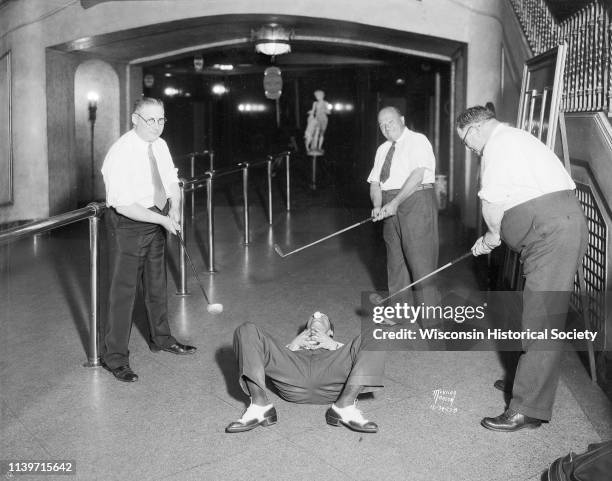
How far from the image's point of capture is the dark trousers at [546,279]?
370 centimetres

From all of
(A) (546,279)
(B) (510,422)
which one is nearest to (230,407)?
(B) (510,422)

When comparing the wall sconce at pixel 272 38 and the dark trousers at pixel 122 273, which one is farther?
the wall sconce at pixel 272 38

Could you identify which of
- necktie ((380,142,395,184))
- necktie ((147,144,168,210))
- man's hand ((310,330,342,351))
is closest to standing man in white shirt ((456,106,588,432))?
man's hand ((310,330,342,351))

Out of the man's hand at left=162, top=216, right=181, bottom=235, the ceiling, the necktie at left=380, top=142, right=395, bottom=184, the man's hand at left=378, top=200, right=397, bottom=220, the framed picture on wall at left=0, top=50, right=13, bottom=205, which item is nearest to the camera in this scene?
the man's hand at left=162, top=216, right=181, bottom=235

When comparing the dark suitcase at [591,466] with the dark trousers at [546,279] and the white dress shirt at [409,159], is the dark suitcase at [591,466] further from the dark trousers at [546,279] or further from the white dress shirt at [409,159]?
the white dress shirt at [409,159]

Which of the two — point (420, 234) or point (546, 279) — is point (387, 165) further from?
point (546, 279)

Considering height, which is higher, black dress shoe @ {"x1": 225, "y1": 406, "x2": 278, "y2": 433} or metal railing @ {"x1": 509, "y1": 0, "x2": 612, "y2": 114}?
metal railing @ {"x1": 509, "y1": 0, "x2": 612, "y2": 114}

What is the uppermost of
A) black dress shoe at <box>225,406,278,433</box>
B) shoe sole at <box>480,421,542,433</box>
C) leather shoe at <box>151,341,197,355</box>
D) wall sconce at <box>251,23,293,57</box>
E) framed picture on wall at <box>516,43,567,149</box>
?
wall sconce at <box>251,23,293,57</box>

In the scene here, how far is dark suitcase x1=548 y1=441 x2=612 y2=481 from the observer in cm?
271

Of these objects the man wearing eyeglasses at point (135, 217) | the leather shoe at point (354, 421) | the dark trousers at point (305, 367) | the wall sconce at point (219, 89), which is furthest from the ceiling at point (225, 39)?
the wall sconce at point (219, 89)

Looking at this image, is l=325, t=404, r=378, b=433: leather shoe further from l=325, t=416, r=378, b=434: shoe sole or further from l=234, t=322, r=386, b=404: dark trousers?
l=234, t=322, r=386, b=404: dark trousers

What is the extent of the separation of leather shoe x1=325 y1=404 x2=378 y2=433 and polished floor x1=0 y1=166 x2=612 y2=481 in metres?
0.05

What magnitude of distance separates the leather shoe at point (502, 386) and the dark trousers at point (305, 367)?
964 mm

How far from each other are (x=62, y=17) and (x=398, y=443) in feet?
29.9
